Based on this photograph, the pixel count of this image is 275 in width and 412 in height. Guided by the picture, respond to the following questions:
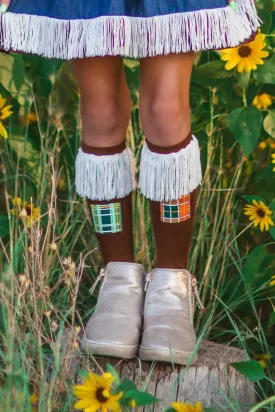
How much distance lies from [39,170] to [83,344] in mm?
646

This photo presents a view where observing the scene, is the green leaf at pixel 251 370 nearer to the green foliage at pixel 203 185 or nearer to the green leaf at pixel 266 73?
the green foliage at pixel 203 185

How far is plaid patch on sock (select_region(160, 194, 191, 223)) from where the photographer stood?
1.66 metres

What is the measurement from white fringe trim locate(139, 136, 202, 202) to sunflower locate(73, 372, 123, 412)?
1.42 ft

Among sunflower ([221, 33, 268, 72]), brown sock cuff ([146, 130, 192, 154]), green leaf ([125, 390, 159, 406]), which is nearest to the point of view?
green leaf ([125, 390, 159, 406])

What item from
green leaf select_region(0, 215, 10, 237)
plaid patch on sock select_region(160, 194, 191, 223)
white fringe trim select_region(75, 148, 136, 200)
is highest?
white fringe trim select_region(75, 148, 136, 200)

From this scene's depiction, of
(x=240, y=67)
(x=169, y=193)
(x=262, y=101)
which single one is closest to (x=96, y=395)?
(x=169, y=193)

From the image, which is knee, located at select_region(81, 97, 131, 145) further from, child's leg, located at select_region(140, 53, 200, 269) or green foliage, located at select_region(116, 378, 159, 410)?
green foliage, located at select_region(116, 378, 159, 410)

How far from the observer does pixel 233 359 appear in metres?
1.73

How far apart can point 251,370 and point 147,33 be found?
0.66 m

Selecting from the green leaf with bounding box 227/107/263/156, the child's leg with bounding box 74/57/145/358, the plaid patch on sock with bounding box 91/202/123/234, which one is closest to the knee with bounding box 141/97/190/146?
the child's leg with bounding box 74/57/145/358

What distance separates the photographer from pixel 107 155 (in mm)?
1688

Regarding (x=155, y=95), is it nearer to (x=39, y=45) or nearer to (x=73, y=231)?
(x=39, y=45)

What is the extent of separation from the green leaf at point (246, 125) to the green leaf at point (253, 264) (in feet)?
0.82

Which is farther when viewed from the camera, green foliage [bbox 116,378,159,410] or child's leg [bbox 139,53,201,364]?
child's leg [bbox 139,53,201,364]
